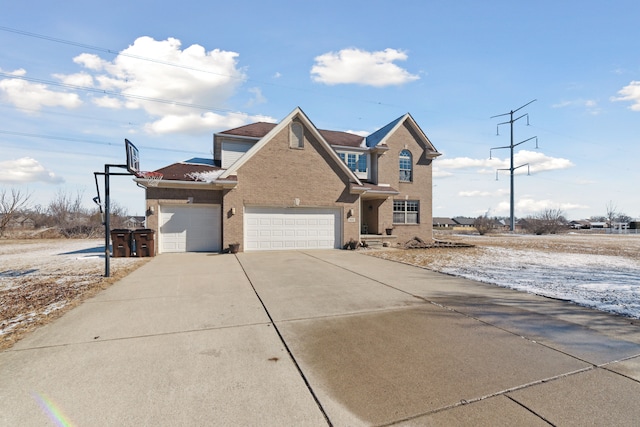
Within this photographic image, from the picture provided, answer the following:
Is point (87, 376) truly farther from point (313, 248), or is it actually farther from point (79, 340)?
point (313, 248)

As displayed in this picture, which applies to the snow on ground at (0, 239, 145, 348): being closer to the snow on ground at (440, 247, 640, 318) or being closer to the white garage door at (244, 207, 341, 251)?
the white garage door at (244, 207, 341, 251)

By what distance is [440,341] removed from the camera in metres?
4.43

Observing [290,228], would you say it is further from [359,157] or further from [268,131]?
[359,157]

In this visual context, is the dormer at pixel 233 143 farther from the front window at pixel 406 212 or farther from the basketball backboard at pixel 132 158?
the front window at pixel 406 212

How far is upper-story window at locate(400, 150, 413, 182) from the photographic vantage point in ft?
73.6

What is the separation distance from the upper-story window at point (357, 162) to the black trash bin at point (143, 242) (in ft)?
42.9

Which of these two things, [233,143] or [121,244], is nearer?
[121,244]

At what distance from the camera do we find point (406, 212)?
2227cm

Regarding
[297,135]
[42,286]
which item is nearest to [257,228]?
[297,135]

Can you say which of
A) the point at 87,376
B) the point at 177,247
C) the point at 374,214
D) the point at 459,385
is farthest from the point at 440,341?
the point at 374,214

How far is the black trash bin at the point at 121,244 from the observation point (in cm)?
1370

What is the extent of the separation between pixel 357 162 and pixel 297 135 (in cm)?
626

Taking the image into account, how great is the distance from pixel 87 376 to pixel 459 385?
4.13m

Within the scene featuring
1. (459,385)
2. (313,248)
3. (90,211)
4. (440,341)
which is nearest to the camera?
(459,385)
